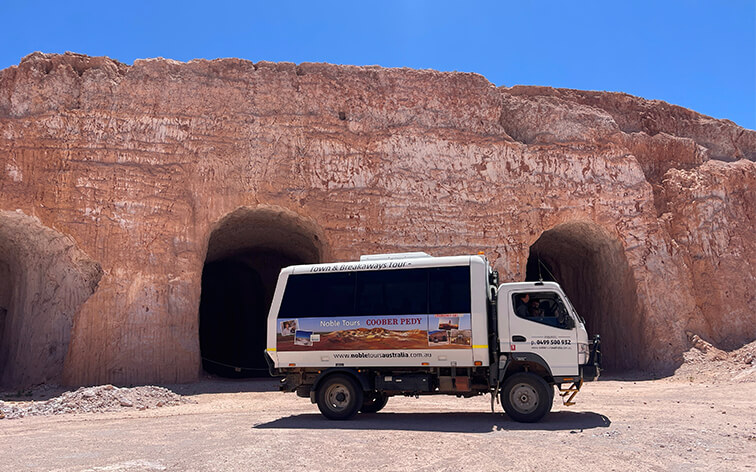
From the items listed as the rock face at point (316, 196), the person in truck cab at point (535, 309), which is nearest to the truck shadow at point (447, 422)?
the person in truck cab at point (535, 309)

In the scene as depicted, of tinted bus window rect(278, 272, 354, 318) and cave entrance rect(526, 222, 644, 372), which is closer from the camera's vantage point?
tinted bus window rect(278, 272, 354, 318)

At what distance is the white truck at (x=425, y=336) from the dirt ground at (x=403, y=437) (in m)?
0.51

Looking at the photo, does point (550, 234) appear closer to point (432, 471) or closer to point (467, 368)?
point (467, 368)

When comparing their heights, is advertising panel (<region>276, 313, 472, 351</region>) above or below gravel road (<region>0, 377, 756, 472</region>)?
above

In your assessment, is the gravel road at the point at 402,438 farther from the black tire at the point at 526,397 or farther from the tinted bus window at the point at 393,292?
the tinted bus window at the point at 393,292

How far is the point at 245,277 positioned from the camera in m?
26.4

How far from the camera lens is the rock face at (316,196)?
15898 millimetres

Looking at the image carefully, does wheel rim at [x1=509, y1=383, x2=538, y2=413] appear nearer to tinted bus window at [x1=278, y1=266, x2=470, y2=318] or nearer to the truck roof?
tinted bus window at [x1=278, y1=266, x2=470, y2=318]

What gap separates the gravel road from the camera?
629 centimetres

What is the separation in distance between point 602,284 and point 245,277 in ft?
48.4

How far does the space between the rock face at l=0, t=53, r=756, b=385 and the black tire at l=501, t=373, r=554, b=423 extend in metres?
8.78

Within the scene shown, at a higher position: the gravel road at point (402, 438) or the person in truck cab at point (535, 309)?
the person in truck cab at point (535, 309)

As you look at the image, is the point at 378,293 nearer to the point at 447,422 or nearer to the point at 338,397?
the point at 338,397

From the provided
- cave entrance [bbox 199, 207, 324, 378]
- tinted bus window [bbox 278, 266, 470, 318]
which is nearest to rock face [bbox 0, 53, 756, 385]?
cave entrance [bbox 199, 207, 324, 378]
